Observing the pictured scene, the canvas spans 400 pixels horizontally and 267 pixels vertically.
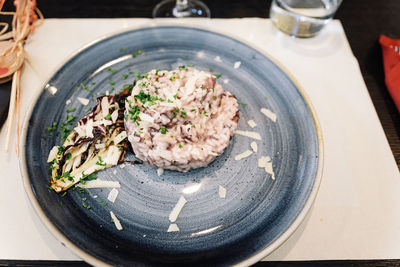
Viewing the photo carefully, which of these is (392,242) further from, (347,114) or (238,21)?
(238,21)

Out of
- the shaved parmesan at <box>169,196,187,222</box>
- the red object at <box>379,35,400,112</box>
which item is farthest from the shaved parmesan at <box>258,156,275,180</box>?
the red object at <box>379,35,400,112</box>

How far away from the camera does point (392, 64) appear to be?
2.41 meters

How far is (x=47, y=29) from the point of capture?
249cm

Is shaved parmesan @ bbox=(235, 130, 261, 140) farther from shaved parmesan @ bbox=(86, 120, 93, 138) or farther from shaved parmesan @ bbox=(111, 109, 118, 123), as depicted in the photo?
shaved parmesan @ bbox=(86, 120, 93, 138)

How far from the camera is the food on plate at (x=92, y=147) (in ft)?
5.56

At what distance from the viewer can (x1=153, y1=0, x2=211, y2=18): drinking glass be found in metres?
2.74

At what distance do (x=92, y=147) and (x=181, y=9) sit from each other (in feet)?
5.39

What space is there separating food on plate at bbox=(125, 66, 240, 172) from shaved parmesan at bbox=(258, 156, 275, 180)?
0.24 meters

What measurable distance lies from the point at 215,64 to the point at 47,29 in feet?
4.78

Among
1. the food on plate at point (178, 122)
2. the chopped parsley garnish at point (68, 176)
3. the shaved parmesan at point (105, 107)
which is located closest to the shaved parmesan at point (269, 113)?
the food on plate at point (178, 122)

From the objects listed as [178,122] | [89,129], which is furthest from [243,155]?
[89,129]

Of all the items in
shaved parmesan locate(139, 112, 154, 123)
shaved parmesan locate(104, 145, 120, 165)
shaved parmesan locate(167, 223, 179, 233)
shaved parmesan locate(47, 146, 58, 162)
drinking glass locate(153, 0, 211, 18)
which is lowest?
shaved parmesan locate(167, 223, 179, 233)

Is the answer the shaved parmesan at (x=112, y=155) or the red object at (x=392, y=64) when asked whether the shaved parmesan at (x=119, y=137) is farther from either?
the red object at (x=392, y=64)

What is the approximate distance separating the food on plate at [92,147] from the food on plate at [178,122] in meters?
0.12
